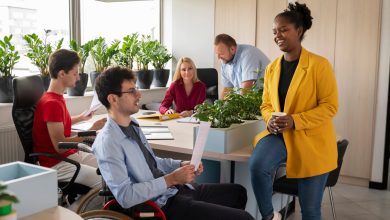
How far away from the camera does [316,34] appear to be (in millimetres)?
4594

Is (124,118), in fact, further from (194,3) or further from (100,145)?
(194,3)

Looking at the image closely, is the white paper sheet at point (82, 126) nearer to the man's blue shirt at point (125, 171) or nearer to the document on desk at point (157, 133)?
the document on desk at point (157, 133)

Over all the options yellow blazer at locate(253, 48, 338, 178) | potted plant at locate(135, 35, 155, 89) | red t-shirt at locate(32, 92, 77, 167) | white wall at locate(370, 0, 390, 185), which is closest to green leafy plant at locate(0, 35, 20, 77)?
red t-shirt at locate(32, 92, 77, 167)

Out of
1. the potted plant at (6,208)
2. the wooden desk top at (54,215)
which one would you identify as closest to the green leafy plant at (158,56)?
the wooden desk top at (54,215)

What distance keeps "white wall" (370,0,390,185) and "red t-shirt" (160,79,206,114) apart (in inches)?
72.2

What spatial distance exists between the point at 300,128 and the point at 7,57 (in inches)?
97.2

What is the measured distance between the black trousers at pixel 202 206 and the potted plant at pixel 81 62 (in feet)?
7.39

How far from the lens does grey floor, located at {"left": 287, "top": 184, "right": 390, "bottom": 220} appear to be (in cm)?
365

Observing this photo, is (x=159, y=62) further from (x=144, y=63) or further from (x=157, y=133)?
(x=157, y=133)

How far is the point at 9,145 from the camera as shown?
11.4 ft

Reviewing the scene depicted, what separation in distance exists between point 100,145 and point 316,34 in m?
3.37

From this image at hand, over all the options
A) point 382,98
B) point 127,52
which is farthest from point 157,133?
point 382,98

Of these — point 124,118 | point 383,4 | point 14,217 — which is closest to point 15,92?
point 124,118

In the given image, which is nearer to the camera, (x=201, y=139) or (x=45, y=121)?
(x=201, y=139)
